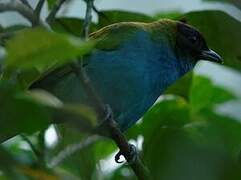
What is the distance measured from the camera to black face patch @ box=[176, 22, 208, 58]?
4367 mm

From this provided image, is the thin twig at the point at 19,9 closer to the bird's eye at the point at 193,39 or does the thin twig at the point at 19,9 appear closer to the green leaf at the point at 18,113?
the green leaf at the point at 18,113

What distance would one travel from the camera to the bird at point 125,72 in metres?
3.53

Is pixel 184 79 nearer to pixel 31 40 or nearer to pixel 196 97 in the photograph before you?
pixel 196 97

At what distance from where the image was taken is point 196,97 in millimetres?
3514

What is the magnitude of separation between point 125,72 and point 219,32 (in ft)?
2.95

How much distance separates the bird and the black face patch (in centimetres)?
20

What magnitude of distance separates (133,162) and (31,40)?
1.64m

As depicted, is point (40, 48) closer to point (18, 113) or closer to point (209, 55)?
point (18, 113)

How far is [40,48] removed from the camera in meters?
1.08

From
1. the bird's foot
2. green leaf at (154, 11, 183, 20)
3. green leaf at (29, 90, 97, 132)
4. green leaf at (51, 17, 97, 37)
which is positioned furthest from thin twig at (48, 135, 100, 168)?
green leaf at (154, 11, 183, 20)

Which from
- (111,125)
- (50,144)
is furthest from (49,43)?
(50,144)

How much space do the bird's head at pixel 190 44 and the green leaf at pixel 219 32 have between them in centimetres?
117

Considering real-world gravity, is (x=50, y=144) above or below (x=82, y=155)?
below

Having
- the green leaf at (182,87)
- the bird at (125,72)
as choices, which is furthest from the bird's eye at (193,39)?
the green leaf at (182,87)
